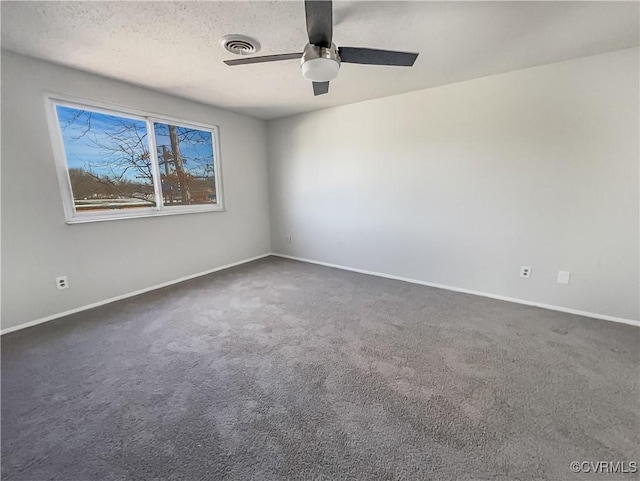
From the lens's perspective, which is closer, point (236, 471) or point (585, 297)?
point (236, 471)

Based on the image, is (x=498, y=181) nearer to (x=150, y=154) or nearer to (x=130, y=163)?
(x=150, y=154)

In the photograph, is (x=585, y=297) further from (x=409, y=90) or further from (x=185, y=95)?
(x=185, y=95)

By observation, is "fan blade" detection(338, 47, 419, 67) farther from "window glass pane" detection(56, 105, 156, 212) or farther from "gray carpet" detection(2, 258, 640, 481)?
"window glass pane" detection(56, 105, 156, 212)

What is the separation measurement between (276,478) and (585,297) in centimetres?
311

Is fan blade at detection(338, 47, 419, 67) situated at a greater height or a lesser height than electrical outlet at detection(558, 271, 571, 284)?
greater

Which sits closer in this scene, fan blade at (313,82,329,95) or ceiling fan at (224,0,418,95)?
ceiling fan at (224,0,418,95)

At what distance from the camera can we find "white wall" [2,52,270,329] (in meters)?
2.22

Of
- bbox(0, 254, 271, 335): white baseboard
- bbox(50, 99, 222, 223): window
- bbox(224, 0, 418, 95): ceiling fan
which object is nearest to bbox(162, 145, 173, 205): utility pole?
bbox(50, 99, 222, 223): window

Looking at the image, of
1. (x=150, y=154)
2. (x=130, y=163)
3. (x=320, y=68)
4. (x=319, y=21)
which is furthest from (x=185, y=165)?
(x=319, y=21)

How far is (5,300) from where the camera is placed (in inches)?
88.8

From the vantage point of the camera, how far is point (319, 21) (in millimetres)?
1377

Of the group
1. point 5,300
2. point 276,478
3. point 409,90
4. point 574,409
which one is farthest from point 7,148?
point 574,409

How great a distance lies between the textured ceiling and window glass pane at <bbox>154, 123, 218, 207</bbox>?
0.75m

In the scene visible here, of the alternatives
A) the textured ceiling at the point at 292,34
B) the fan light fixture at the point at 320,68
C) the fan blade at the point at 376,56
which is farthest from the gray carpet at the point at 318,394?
the textured ceiling at the point at 292,34
